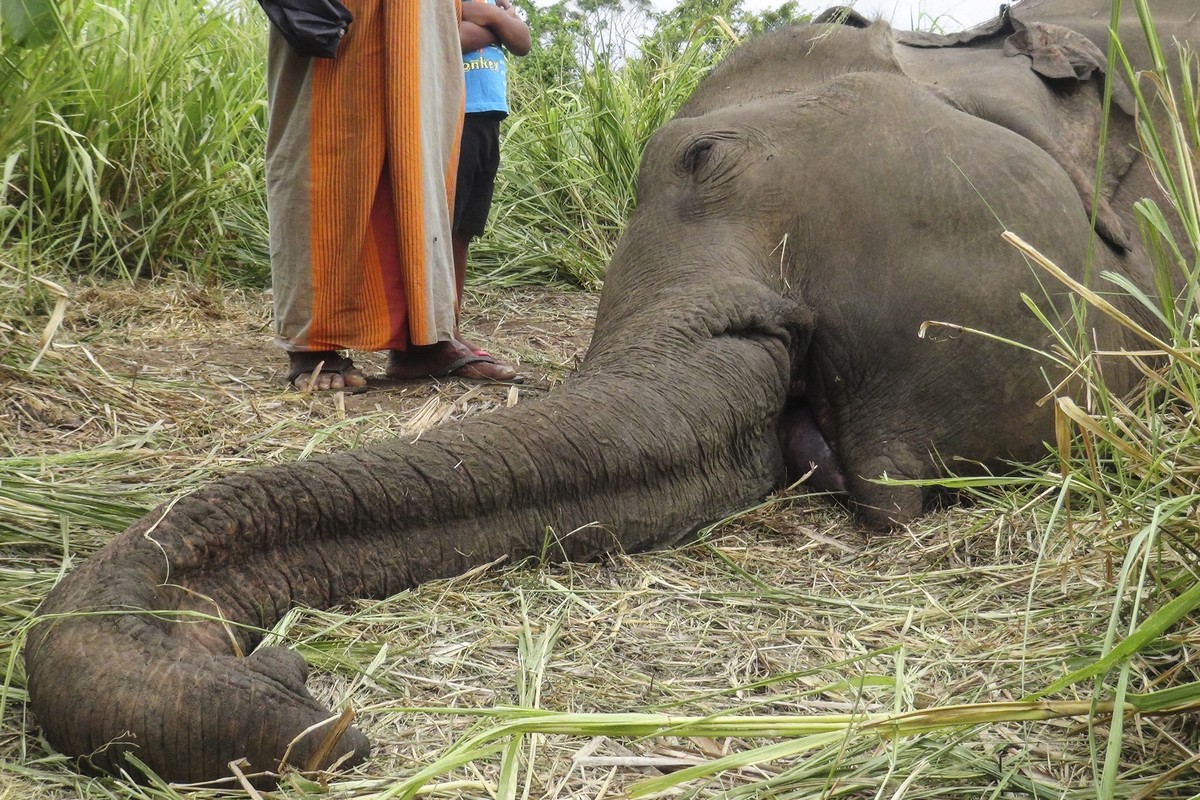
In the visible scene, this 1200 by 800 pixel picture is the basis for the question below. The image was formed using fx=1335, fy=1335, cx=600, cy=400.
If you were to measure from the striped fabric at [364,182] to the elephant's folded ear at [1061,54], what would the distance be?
5.26 feet

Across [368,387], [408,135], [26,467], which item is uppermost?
[408,135]

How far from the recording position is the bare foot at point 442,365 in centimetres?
404

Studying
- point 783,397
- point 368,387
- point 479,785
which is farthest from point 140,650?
point 368,387

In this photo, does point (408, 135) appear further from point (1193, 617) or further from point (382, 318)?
point (1193, 617)

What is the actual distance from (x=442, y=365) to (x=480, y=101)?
0.95 meters

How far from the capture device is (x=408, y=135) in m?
3.72

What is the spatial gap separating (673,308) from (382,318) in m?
1.20

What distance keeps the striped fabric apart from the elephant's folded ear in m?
1.60

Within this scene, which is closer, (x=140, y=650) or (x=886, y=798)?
(x=886, y=798)

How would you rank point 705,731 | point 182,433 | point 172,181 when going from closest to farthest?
→ point 705,731, point 182,433, point 172,181

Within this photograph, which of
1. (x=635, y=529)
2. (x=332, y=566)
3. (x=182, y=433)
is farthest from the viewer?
(x=182, y=433)

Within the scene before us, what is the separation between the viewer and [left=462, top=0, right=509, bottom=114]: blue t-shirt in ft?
14.4

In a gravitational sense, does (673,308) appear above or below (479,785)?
above

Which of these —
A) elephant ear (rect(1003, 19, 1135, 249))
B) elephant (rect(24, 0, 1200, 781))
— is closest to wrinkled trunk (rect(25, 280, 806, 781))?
elephant (rect(24, 0, 1200, 781))
